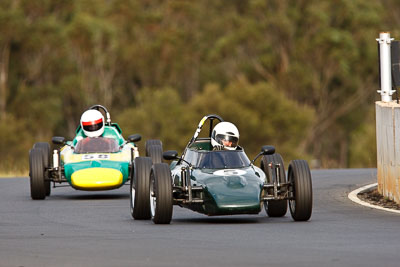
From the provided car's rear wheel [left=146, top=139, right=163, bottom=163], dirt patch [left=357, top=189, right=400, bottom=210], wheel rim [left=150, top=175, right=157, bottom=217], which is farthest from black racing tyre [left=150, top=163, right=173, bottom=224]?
car's rear wheel [left=146, top=139, right=163, bottom=163]

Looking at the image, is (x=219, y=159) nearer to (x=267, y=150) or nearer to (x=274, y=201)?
(x=267, y=150)

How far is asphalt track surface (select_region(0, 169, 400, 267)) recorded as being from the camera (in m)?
10.6

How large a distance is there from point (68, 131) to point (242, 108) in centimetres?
1282

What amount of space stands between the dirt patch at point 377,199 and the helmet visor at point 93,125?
529cm

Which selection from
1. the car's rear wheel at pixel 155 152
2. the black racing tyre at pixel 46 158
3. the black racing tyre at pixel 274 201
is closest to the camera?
the black racing tyre at pixel 274 201

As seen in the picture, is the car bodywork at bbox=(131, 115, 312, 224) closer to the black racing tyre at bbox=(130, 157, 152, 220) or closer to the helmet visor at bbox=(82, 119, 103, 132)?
the black racing tyre at bbox=(130, 157, 152, 220)

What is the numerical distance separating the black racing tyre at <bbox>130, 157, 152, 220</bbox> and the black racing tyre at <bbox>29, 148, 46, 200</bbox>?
494cm

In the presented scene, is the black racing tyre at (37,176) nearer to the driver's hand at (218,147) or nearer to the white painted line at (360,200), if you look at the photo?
the driver's hand at (218,147)

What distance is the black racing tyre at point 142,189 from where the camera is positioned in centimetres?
1530

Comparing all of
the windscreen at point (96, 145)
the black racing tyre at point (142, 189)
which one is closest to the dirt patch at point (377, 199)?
the black racing tyre at point (142, 189)

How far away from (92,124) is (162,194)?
768cm

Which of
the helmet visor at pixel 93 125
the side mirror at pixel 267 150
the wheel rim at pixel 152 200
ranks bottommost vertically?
the wheel rim at pixel 152 200

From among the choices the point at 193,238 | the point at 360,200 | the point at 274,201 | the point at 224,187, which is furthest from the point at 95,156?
the point at 193,238

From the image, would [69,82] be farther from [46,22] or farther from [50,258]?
[50,258]
